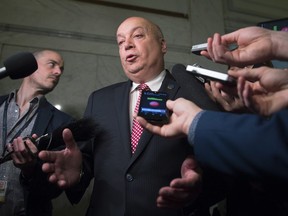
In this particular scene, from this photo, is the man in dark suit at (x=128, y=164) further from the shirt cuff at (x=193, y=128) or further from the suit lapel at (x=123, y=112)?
the shirt cuff at (x=193, y=128)

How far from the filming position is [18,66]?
34.1 inches

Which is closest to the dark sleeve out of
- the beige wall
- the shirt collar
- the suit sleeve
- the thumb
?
the thumb

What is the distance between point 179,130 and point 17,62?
1.79ft

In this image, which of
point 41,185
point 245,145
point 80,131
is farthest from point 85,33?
point 245,145

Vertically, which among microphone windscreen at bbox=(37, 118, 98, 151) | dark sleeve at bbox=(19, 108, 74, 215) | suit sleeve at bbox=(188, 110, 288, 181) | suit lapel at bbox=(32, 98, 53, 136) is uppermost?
suit lapel at bbox=(32, 98, 53, 136)

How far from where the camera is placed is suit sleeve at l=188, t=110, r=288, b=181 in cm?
60

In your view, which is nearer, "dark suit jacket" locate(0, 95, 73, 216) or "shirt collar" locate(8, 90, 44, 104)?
"dark suit jacket" locate(0, 95, 73, 216)

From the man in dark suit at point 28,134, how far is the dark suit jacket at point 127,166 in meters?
0.22

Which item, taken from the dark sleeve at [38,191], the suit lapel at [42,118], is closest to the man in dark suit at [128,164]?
the dark sleeve at [38,191]

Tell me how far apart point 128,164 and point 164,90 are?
15.4 inches

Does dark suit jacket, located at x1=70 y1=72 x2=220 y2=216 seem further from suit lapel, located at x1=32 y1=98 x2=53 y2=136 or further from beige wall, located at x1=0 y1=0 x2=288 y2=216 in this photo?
beige wall, located at x1=0 y1=0 x2=288 y2=216

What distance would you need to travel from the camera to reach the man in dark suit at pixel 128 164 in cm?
96

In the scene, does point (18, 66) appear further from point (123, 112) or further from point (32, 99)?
point (32, 99)

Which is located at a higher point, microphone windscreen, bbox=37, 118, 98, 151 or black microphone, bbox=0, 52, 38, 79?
black microphone, bbox=0, 52, 38, 79
